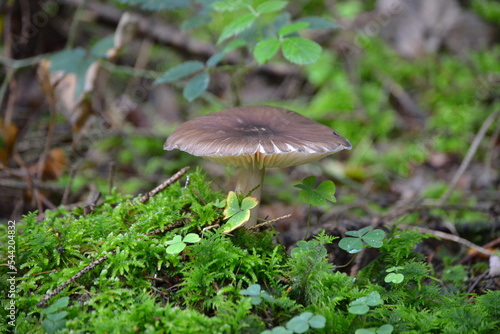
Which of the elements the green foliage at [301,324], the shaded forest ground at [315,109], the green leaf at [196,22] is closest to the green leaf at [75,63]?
the shaded forest ground at [315,109]

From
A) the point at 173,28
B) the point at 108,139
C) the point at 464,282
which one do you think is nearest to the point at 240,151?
the point at 464,282

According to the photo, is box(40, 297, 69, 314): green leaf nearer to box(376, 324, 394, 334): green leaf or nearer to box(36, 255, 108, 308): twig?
box(36, 255, 108, 308): twig

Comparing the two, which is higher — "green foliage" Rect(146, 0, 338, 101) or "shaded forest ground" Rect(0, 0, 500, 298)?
"green foliage" Rect(146, 0, 338, 101)

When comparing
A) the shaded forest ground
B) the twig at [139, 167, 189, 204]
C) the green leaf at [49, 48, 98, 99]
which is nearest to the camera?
the twig at [139, 167, 189, 204]

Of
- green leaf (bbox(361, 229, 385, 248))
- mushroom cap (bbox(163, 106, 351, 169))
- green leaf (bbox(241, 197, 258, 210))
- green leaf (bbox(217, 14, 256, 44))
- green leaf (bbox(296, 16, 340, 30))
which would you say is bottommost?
green leaf (bbox(361, 229, 385, 248))

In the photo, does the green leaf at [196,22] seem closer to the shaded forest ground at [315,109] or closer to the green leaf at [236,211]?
the shaded forest ground at [315,109]

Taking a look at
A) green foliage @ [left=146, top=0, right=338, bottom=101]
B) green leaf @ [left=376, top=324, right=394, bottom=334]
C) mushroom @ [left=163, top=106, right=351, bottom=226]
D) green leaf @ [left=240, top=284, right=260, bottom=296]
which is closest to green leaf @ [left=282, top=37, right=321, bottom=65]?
green foliage @ [left=146, top=0, right=338, bottom=101]

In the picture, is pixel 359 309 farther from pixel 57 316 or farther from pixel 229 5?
pixel 229 5
